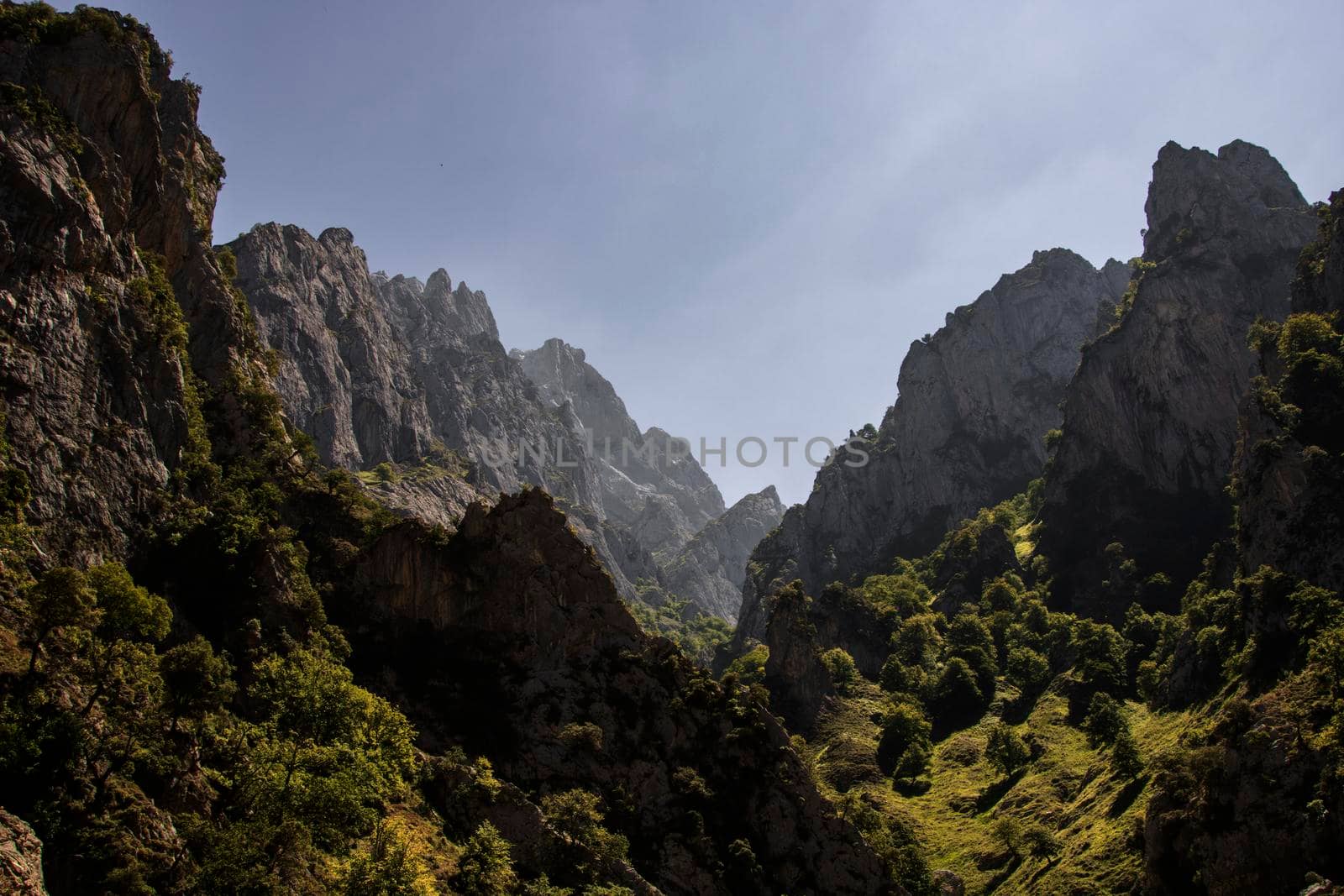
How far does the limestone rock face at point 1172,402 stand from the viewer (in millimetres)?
129250

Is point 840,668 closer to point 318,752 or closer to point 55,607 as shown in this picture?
point 318,752

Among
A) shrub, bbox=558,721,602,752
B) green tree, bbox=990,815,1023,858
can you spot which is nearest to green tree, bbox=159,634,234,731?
shrub, bbox=558,721,602,752

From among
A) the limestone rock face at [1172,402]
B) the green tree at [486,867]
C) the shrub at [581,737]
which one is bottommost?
the green tree at [486,867]

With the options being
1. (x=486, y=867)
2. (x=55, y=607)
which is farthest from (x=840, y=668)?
(x=55, y=607)

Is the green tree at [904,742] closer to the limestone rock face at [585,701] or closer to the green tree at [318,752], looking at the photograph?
the limestone rock face at [585,701]

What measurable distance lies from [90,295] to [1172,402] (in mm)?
153268

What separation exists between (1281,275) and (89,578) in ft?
599

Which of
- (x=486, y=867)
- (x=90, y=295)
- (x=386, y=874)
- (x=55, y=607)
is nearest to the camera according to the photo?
(x=55, y=607)

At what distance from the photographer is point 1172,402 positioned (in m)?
138

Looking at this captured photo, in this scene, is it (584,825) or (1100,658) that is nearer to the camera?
(584,825)

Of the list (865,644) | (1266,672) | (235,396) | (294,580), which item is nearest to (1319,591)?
(1266,672)

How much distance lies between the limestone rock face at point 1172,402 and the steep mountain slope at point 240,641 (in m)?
88.6

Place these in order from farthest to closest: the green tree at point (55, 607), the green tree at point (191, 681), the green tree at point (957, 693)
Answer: the green tree at point (957, 693) < the green tree at point (191, 681) < the green tree at point (55, 607)

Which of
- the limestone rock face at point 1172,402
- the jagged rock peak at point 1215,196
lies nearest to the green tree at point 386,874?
the limestone rock face at point 1172,402
